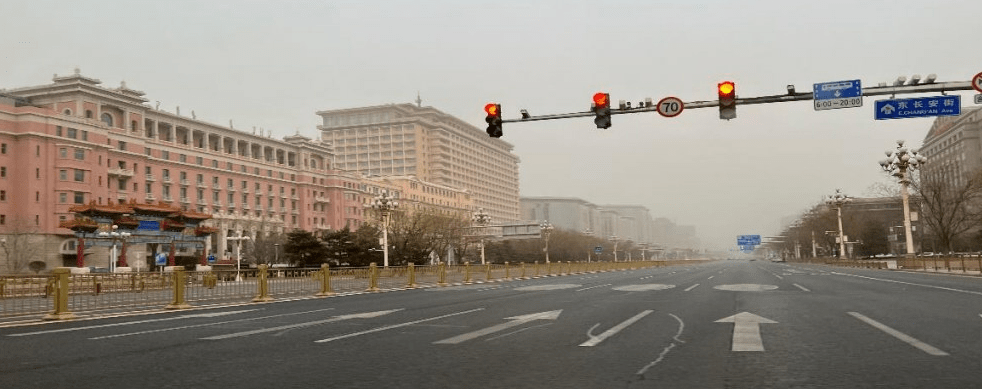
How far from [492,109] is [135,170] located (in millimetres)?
85933

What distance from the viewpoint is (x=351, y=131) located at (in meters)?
192

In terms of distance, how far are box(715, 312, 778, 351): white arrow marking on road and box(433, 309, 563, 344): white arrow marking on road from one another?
10.3 ft

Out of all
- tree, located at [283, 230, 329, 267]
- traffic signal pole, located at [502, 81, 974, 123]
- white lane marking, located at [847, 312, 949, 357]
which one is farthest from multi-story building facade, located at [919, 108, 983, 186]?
white lane marking, located at [847, 312, 949, 357]

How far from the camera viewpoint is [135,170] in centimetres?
9169

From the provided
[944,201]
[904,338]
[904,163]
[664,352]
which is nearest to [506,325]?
[664,352]

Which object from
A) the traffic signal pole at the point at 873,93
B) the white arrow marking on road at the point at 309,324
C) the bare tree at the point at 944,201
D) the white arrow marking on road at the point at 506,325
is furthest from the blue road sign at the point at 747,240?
the white arrow marking on road at the point at 309,324

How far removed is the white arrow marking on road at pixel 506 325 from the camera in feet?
31.6

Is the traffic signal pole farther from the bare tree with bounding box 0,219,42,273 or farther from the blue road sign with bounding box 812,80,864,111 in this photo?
the bare tree with bounding box 0,219,42,273

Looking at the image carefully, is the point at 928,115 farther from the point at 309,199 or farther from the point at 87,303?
the point at 309,199

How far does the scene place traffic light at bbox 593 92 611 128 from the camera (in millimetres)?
17750

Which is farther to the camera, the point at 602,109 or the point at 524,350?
the point at 602,109

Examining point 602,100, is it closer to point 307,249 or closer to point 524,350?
point 524,350

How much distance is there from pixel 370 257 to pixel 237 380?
63338 mm

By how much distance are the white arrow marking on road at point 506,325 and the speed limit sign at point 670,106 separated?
5.74 metres
